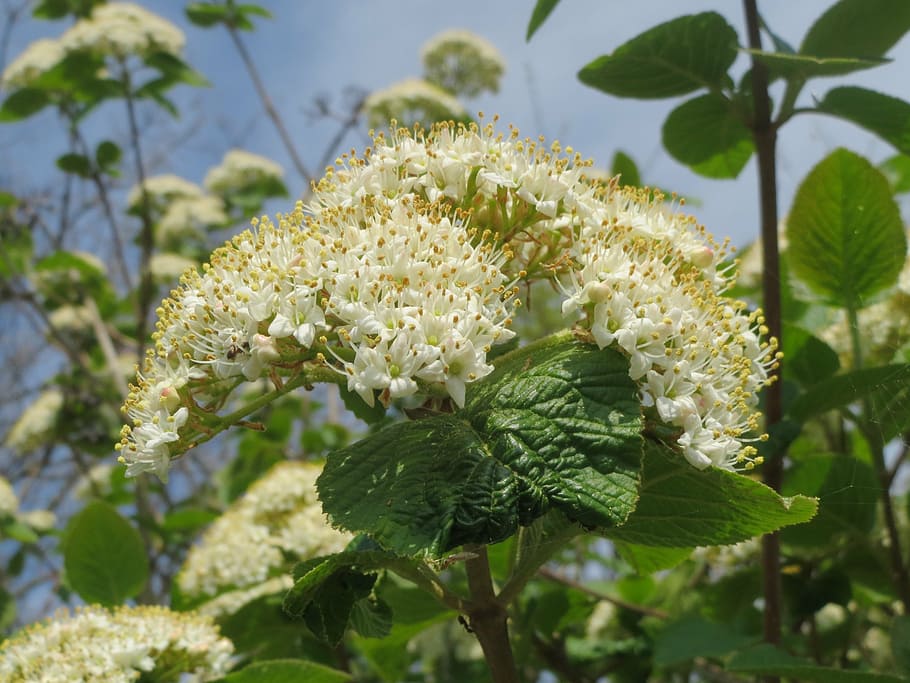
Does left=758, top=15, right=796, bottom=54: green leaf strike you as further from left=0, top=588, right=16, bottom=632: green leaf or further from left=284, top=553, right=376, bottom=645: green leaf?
left=0, top=588, right=16, bottom=632: green leaf

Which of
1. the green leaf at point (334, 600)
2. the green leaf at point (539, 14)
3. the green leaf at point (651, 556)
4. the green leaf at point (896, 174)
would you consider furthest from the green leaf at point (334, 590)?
the green leaf at point (896, 174)

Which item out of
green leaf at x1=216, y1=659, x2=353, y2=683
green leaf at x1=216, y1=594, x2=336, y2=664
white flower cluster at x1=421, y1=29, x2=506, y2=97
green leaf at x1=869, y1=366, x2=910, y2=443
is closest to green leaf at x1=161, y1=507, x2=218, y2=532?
green leaf at x1=216, y1=594, x2=336, y2=664

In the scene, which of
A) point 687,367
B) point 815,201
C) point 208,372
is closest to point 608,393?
point 687,367

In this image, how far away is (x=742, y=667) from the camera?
121cm

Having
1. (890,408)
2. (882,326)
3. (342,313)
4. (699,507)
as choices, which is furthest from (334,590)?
(882,326)

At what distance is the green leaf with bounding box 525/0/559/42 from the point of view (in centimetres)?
139

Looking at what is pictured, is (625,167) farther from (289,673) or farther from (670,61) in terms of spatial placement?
(289,673)

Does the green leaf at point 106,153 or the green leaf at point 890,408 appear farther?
the green leaf at point 106,153

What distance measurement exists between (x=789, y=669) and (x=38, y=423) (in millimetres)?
3692

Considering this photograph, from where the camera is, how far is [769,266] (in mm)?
1426

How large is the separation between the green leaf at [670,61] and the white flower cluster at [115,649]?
1.12 meters

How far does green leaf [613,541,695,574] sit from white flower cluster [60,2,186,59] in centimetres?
299

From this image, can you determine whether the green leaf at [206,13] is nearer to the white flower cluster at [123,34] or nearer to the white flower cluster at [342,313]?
the white flower cluster at [123,34]

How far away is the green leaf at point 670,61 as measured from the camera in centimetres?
140
